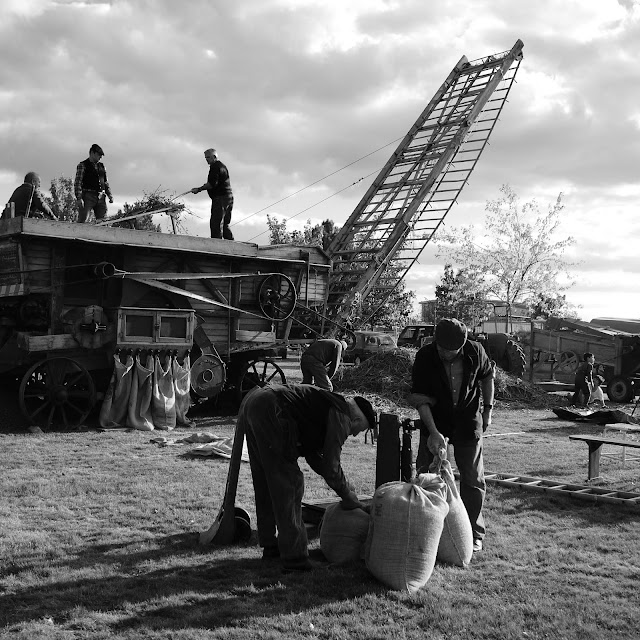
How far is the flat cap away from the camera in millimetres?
5613

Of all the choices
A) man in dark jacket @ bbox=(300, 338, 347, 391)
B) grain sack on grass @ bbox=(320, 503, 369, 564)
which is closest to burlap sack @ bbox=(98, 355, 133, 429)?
man in dark jacket @ bbox=(300, 338, 347, 391)

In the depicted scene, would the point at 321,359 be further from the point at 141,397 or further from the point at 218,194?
the point at 218,194

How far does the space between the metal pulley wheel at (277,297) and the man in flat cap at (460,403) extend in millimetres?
8226

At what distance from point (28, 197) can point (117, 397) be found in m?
3.41

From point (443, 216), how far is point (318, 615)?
1101 centimetres

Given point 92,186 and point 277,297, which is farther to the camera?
point 277,297

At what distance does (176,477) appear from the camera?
8.35m

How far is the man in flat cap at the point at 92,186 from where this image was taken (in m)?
12.4

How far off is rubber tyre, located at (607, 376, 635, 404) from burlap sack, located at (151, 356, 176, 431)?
36.9 feet

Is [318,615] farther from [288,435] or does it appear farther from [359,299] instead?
[359,299]

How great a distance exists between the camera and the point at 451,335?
5.62 m

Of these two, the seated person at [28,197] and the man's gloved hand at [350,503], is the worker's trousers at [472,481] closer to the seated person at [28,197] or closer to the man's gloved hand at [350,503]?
the man's gloved hand at [350,503]

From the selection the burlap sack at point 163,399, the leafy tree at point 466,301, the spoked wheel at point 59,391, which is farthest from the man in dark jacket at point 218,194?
the leafy tree at point 466,301

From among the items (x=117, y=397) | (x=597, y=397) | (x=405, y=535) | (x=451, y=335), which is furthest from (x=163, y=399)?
(x=597, y=397)
